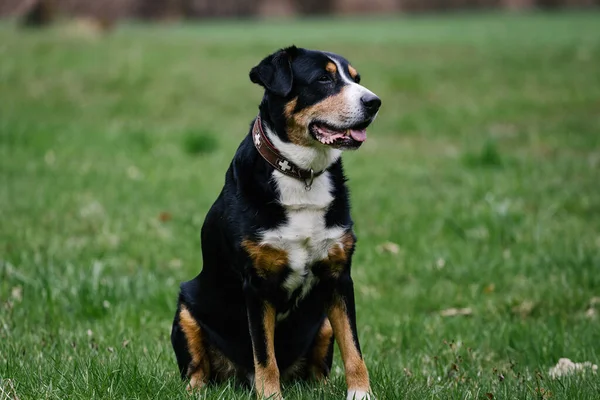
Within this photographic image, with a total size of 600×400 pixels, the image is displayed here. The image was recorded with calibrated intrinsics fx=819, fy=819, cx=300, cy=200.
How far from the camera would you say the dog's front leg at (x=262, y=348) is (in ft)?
11.1

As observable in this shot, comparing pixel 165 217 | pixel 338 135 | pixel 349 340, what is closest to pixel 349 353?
pixel 349 340

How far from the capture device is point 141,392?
3.33 meters

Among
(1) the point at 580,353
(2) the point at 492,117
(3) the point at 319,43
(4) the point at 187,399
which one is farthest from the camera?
(3) the point at 319,43

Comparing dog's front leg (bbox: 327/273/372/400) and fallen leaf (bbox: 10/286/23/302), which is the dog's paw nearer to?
dog's front leg (bbox: 327/273/372/400)

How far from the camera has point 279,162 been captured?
351 centimetres

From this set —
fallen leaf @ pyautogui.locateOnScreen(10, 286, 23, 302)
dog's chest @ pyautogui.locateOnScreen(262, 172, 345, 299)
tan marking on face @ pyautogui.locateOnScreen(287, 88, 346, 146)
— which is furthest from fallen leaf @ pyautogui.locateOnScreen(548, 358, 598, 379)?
fallen leaf @ pyautogui.locateOnScreen(10, 286, 23, 302)

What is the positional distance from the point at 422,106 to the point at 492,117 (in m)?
1.37

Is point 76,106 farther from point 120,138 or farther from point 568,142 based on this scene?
point 568,142

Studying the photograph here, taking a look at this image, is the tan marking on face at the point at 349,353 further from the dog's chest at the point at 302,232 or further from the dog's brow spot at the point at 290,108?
the dog's brow spot at the point at 290,108

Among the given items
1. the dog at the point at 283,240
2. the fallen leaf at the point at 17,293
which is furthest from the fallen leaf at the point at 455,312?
the fallen leaf at the point at 17,293

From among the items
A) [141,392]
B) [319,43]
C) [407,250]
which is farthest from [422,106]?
[141,392]

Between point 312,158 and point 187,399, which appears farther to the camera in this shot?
point 312,158

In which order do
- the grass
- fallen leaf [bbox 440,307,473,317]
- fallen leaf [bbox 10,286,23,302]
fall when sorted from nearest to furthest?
the grass → fallen leaf [bbox 10,286,23,302] → fallen leaf [bbox 440,307,473,317]

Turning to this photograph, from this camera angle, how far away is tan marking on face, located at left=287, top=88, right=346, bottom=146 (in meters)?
3.51
